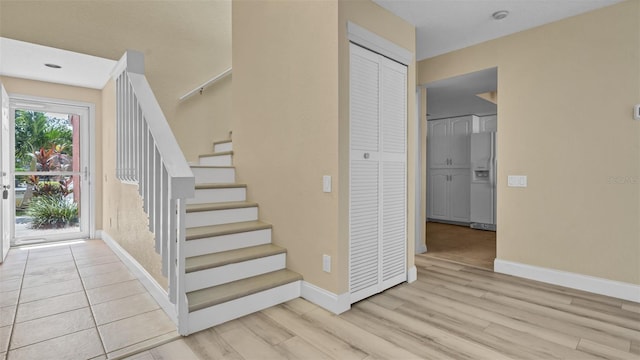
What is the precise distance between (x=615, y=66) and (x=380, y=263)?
2592mm

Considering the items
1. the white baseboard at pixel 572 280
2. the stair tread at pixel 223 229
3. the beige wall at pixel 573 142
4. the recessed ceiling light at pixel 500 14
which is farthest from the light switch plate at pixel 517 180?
A: the stair tread at pixel 223 229

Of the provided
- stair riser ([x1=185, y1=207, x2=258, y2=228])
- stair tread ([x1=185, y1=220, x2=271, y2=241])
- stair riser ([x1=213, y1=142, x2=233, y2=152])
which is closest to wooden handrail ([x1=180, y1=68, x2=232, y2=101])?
stair riser ([x1=213, y1=142, x2=233, y2=152])

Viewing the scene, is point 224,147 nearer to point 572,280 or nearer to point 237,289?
point 237,289

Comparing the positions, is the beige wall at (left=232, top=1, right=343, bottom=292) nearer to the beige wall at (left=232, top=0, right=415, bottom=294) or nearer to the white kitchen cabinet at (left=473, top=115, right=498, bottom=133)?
the beige wall at (left=232, top=0, right=415, bottom=294)

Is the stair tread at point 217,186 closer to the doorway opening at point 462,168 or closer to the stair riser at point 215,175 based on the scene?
the stair riser at point 215,175

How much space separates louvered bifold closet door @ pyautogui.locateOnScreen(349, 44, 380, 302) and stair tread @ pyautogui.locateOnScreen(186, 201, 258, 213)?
109 cm

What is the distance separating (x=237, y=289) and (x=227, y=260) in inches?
9.1

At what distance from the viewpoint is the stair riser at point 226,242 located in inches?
99.7

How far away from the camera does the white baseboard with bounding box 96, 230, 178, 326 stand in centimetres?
225

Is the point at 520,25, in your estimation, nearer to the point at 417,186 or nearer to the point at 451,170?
the point at 417,186

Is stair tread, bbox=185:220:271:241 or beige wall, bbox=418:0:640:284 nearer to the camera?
stair tread, bbox=185:220:271:241

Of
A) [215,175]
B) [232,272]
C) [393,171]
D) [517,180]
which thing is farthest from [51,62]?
[517,180]

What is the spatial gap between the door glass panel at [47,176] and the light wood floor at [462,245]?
515cm

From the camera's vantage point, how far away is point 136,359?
1.80m
